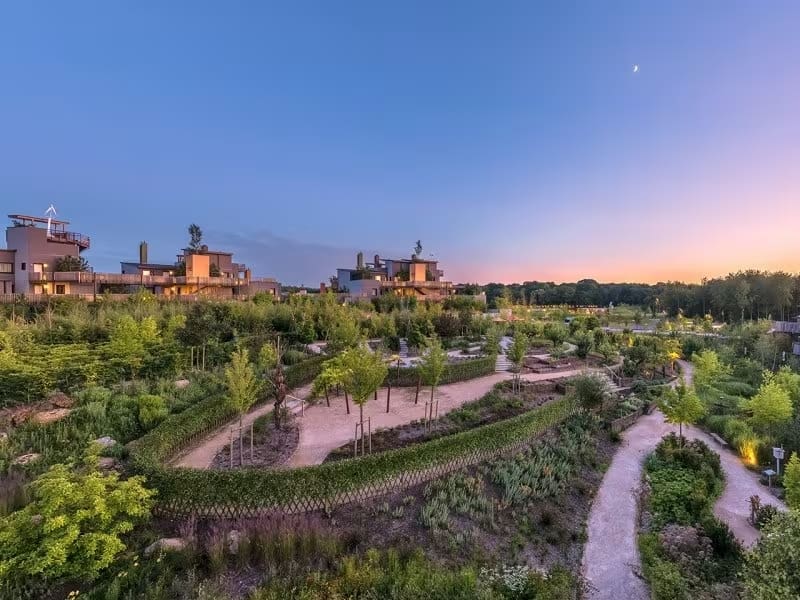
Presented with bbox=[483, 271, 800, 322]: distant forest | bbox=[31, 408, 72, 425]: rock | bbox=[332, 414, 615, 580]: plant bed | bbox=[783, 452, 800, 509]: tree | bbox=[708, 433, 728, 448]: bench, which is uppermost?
bbox=[483, 271, 800, 322]: distant forest

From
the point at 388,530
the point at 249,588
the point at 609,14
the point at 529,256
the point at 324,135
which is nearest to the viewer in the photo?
the point at 249,588

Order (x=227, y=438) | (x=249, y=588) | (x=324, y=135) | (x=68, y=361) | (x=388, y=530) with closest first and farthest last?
(x=249, y=588), (x=388, y=530), (x=227, y=438), (x=68, y=361), (x=324, y=135)

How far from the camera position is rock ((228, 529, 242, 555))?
20.2 feet

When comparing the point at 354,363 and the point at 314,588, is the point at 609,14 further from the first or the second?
the point at 314,588

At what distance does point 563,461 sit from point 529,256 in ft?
114

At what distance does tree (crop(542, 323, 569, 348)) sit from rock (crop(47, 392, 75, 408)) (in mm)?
26551

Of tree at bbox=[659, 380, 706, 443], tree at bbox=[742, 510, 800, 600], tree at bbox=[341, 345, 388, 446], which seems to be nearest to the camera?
tree at bbox=[742, 510, 800, 600]

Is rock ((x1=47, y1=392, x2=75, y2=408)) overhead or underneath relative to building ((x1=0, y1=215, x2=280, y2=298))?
underneath

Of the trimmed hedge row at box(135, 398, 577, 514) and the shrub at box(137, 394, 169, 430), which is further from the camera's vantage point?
the shrub at box(137, 394, 169, 430)

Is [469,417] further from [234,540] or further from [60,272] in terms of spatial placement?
[60,272]

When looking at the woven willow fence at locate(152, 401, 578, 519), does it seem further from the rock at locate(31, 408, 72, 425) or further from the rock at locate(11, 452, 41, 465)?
the rock at locate(31, 408, 72, 425)

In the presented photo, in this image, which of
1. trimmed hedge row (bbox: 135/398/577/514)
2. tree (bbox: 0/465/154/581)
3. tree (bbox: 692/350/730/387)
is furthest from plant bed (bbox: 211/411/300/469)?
tree (bbox: 692/350/730/387)

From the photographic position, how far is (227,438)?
10688mm

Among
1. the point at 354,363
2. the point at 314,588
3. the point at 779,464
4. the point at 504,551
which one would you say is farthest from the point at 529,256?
the point at 314,588
